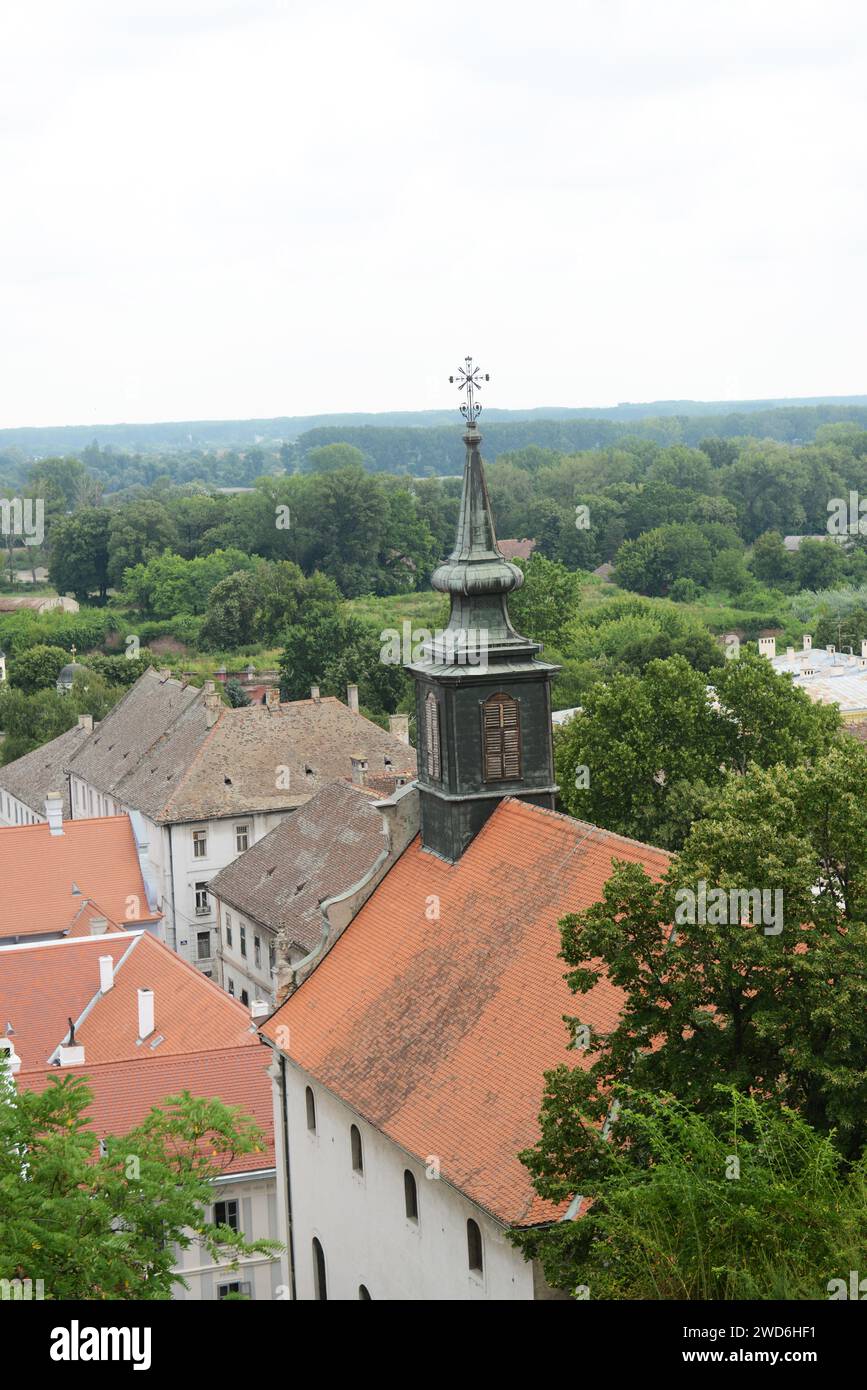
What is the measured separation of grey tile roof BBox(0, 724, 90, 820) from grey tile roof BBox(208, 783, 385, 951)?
25.3 m

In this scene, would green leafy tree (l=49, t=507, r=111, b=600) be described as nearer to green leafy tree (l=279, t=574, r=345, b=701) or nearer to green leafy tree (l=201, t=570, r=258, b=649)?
green leafy tree (l=201, t=570, r=258, b=649)

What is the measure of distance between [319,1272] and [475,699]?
10.2 m

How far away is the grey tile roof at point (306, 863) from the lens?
48.4 m

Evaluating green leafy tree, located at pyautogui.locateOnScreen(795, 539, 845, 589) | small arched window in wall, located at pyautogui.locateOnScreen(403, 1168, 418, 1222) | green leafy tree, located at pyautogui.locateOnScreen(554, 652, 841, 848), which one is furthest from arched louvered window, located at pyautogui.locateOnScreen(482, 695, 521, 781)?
green leafy tree, located at pyautogui.locateOnScreen(795, 539, 845, 589)

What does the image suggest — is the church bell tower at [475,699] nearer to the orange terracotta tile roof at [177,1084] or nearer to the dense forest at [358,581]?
the orange terracotta tile roof at [177,1084]

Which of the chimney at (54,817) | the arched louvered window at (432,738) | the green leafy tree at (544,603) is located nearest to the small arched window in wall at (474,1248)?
the arched louvered window at (432,738)

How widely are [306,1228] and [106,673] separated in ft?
265

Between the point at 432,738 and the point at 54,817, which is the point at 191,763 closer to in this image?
the point at 54,817

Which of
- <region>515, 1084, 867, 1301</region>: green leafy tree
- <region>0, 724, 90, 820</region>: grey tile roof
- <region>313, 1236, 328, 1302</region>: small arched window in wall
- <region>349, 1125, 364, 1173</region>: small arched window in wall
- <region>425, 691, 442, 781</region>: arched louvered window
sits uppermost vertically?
<region>425, 691, 442, 781</region>: arched louvered window

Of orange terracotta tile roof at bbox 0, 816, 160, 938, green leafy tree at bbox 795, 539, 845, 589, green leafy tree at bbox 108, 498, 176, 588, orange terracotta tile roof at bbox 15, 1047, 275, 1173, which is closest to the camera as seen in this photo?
orange terracotta tile roof at bbox 15, 1047, 275, 1173

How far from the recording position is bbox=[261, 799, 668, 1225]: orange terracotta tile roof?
24.0 meters

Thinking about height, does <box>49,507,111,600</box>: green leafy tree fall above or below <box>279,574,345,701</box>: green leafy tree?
above

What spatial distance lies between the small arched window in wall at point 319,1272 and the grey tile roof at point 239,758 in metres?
31.2

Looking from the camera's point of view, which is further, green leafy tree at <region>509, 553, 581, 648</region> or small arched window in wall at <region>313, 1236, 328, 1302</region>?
green leafy tree at <region>509, 553, 581, 648</region>
